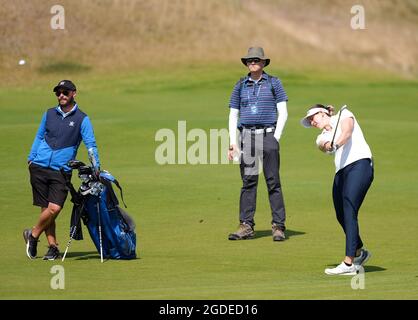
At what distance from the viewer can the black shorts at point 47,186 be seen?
13.6 m

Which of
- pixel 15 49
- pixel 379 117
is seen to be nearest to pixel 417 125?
pixel 379 117

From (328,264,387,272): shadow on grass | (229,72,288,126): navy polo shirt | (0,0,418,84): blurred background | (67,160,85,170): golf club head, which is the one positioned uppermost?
(0,0,418,84): blurred background

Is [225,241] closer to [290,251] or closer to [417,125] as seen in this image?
[290,251]

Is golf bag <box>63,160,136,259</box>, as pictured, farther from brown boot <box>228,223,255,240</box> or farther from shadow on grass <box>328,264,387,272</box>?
shadow on grass <box>328,264,387,272</box>

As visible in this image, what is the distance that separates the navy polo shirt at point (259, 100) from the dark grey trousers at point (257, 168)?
7.2 inches

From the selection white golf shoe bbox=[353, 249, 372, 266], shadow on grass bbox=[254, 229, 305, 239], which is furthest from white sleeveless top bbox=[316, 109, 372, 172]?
shadow on grass bbox=[254, 229, 305, 239]

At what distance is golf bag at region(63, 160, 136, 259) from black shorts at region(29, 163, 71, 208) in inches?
5.2

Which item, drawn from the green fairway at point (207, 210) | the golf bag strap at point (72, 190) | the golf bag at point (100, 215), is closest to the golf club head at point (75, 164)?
the golf bag at point (100, 215)

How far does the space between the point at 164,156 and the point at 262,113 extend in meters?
9.02

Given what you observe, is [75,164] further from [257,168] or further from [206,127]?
[206,127]

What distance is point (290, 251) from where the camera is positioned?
47.1 feet

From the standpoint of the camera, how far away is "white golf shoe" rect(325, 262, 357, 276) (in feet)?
40.4

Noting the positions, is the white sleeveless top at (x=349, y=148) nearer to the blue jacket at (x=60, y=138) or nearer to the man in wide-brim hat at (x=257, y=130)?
the man in wide-brim hat at (x=257, y=130)

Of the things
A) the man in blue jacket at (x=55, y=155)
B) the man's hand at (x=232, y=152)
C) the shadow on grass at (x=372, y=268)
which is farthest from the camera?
the man's hand at (x=232, y=152)
